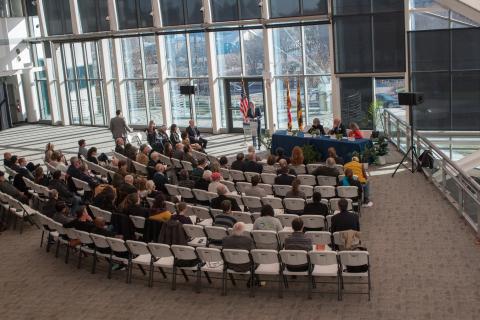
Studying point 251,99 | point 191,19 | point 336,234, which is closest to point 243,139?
point 251,99

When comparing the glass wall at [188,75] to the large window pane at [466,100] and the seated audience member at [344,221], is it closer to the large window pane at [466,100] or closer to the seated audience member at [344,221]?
the large window pane at [466,100]

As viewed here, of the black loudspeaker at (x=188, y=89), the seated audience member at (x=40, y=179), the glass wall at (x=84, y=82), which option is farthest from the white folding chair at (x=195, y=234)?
the glass wall at (x=84, y=82)

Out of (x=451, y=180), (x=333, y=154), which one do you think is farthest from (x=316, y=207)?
(x=451, y=180)

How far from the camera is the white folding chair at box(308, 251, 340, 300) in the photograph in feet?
30.6

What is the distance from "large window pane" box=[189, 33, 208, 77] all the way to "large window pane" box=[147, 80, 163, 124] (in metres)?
2.16

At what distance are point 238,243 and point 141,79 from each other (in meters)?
18.6

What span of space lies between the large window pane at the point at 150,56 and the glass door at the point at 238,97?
3585 mm

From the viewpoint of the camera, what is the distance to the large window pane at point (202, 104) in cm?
2578

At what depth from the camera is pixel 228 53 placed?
974 inches

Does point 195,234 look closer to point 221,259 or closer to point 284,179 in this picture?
point 221,259

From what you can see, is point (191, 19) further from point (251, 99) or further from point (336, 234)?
point (336, 234)

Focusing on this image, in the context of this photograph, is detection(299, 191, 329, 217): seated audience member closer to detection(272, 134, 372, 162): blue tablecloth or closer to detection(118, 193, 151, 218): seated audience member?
detection(118, 193, 151, 218): seated audience member

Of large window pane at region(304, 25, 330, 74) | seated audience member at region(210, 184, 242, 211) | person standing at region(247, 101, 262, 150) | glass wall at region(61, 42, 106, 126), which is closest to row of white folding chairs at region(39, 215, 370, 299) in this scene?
seated audience member at region(210, 184, 242, 211)

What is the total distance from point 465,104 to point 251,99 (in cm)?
852
